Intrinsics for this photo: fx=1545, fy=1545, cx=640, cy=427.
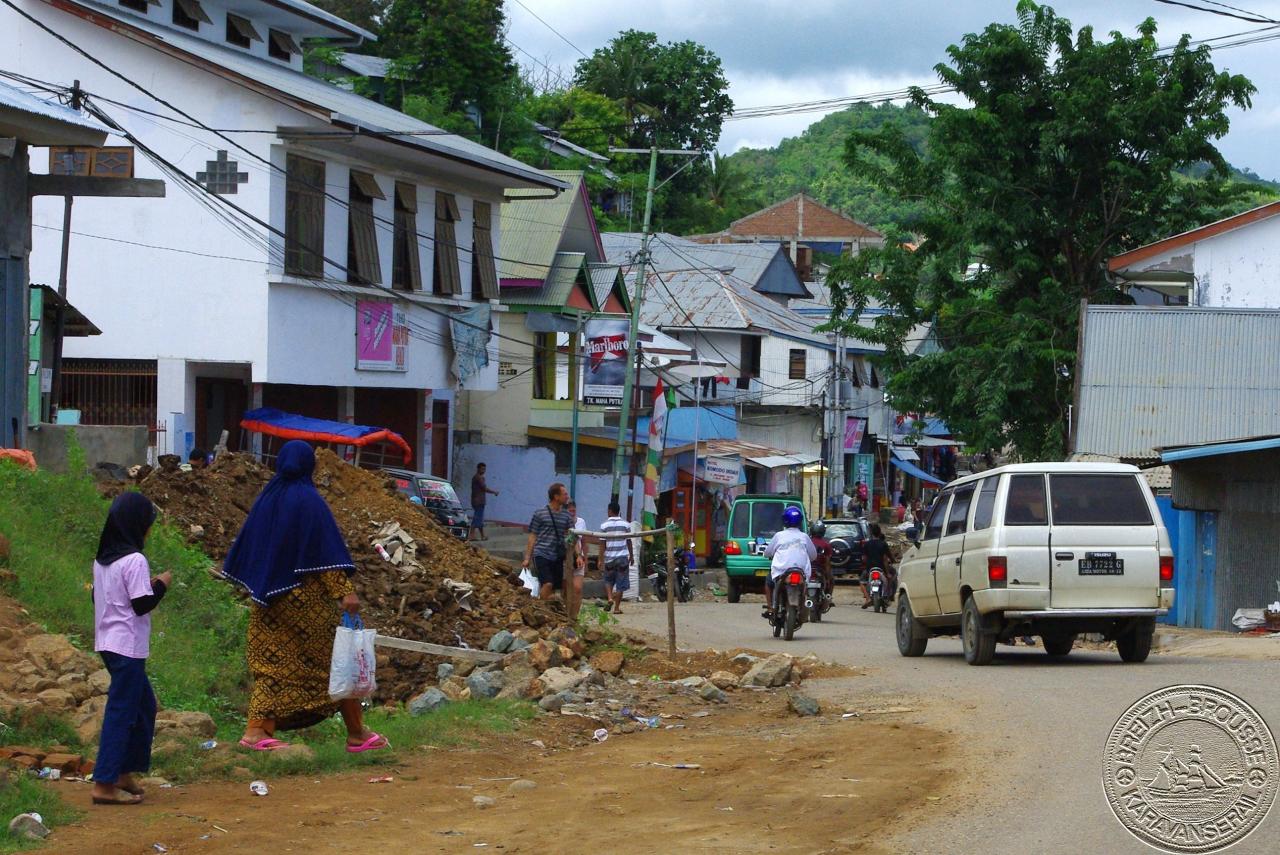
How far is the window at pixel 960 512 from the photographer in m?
17.0

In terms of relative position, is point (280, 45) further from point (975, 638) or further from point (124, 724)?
point (124, 724)

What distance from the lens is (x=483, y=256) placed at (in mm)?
39188

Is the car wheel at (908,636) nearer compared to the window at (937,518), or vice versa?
the window at (937,518)

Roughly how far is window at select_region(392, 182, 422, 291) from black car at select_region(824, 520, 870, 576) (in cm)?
1175

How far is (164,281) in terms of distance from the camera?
31.6 metres

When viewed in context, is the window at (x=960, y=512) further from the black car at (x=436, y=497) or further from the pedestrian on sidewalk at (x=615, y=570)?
the black car at (x=436, y=497)

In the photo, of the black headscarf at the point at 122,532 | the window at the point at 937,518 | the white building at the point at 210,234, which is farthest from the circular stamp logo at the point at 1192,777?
the white building at the point at 210,234

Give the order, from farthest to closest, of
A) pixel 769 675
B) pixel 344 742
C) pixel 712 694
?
pixel 769 675 < pixel 712 694 < pixel 344 742

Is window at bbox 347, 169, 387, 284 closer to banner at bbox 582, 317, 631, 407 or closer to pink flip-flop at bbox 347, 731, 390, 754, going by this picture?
banner at bbox 582, 317, 631, 407

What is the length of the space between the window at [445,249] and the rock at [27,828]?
30.1 m

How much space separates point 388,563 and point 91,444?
5022 millimetres

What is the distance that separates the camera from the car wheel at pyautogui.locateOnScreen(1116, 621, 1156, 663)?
1614cm

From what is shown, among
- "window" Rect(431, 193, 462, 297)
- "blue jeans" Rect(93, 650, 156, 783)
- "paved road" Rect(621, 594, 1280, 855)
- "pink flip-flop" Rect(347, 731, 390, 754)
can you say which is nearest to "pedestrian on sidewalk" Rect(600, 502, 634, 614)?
"paved road" Rect(621, 594, 1280, 855)

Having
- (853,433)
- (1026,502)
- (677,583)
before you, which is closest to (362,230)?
(677,583)
